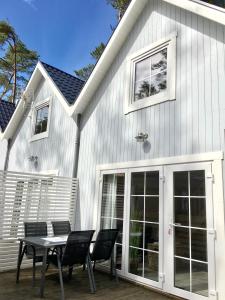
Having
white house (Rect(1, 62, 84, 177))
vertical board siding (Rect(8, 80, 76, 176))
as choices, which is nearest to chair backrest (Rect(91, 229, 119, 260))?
white house (Rect(1, 62, 84, 177))

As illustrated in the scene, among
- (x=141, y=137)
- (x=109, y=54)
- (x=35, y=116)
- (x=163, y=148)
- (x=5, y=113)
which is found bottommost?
(x=163, y=148)

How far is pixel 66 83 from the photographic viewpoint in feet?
33.0

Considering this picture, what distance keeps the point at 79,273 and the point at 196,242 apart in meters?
2.92

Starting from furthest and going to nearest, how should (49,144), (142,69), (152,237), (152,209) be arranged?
(49,144), (142,69), (152,209), (152,237)

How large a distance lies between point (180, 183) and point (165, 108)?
5.36 ft

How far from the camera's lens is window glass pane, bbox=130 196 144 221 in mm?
5890

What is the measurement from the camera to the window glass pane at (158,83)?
6.13m

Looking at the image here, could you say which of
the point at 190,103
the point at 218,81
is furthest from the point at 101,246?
the point at 218,81

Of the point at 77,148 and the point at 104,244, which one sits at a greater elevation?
the point at 77,148

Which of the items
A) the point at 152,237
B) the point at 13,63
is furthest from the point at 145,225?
the point at 13,63

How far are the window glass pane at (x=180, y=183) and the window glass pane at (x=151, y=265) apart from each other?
4.37 feet

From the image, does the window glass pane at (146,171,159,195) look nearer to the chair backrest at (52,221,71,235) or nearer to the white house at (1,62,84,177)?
the chair backrest at (52,221,71,235)

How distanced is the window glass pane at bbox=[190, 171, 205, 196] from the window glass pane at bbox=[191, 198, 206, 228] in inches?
4.8

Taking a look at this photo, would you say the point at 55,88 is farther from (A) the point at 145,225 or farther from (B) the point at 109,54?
(A) the point at 145,225
